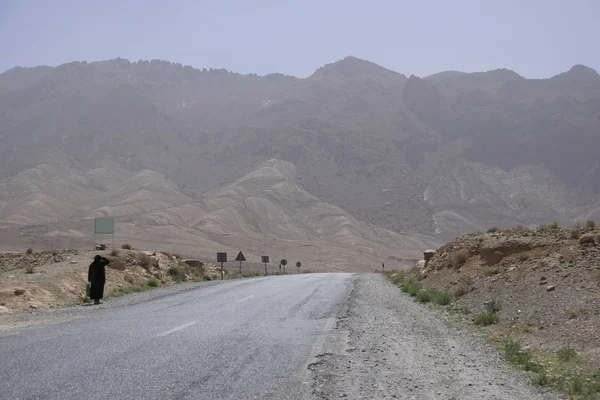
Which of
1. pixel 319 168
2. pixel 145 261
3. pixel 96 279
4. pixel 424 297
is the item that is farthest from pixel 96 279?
pixel 319 168

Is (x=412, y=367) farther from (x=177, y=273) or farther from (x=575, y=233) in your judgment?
(x=177, y=273)

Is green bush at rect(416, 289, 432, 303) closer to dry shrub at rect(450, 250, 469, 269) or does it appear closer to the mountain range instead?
dry shrub at rect(450, 250, 469, 269)

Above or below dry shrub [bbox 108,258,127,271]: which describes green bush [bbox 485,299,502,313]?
below

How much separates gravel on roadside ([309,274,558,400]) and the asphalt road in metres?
0.40

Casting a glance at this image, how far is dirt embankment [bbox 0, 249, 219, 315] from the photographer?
64.5 feet

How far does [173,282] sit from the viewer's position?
31.8 meters

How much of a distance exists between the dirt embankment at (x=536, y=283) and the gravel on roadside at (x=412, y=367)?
1246 millimetres

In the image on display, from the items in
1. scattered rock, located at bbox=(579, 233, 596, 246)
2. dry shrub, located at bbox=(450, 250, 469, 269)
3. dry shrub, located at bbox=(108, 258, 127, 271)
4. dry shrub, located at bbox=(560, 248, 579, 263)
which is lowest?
dry shrub, located at bbox=(108, 258, 127, 271)

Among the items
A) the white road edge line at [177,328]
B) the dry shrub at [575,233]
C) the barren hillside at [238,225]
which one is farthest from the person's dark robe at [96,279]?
the barren hillside at [238,225]

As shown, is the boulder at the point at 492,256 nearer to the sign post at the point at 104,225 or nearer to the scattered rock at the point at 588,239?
the scattered rock at the point at 588,239

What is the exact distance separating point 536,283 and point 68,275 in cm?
1708

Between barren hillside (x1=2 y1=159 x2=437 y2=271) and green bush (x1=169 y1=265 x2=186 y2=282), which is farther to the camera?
barren hillside (x1=2 y1=159 x2=437 y2=271)

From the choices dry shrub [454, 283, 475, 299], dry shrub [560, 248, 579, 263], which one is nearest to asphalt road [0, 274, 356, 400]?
dry shrub [454, 283, 475, 299]

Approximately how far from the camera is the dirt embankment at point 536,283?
10.9 m
